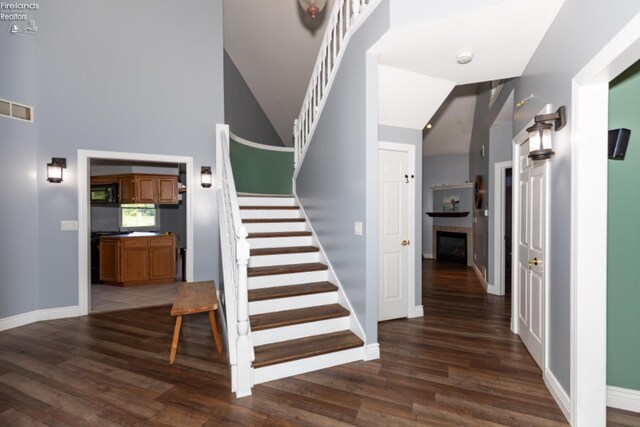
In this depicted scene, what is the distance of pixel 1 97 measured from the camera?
3572mm

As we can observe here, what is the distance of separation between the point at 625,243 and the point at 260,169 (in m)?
5.54

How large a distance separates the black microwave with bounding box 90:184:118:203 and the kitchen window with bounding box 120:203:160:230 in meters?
0.68

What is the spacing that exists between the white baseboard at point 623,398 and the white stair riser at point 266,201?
3.93 m

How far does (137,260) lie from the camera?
5859mm

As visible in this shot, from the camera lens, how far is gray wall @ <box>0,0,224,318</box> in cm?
383

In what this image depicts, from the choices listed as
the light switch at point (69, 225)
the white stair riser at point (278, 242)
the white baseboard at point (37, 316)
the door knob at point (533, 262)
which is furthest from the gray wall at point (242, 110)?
the door knob at point (533, 262)

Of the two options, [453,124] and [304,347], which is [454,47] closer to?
[304,347]

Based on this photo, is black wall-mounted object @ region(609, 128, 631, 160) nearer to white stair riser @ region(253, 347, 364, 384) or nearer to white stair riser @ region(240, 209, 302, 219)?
white stair riser @ region(253, 347, 364, 384)

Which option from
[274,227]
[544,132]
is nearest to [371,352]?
[274,227]

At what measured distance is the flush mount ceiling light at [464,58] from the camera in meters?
2.68

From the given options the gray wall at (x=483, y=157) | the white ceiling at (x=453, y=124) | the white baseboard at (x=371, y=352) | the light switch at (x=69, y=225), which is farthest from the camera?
the white ceiling at (x=453, y=124)

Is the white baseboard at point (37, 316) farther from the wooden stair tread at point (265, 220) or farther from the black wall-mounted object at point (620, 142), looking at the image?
the black wall-mounted object at point (620, 142)

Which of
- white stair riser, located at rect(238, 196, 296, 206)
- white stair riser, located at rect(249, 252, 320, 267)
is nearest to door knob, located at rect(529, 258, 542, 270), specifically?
white stair riser, located at rect(249, 252, 320, 267)

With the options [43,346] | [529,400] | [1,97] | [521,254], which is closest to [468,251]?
[521,254]
